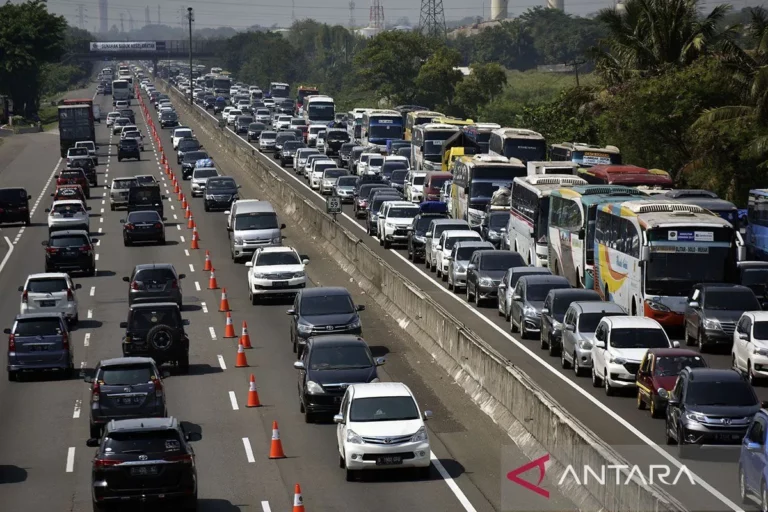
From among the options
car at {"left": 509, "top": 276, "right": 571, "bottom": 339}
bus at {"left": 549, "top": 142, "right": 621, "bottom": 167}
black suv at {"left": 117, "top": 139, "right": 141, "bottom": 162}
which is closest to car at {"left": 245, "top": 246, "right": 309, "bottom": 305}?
car at {"left": 509, "top": 276, "right": 571, "bottom": 339}

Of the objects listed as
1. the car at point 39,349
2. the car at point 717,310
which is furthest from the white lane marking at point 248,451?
the car at point 717,310

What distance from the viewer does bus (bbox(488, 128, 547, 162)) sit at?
62.8 metres

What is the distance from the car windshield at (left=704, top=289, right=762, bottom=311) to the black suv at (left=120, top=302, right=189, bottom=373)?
12.0m

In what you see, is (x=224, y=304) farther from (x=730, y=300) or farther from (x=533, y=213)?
(x=730, y=300)

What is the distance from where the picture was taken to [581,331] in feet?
103

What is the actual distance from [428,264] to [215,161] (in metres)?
46.4

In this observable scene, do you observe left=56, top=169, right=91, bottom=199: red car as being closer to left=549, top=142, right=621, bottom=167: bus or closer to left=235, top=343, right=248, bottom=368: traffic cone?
left=549, top=142, right=621, bottom=167: bus

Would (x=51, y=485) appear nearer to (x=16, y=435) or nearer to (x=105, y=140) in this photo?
(x=16, y=435)

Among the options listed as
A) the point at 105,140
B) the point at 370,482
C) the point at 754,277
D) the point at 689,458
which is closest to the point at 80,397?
the point at 370,482

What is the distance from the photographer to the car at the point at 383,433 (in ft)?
72.5

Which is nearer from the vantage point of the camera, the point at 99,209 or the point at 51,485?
the point at 51,485

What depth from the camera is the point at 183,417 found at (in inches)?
1098

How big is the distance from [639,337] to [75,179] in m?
51.0

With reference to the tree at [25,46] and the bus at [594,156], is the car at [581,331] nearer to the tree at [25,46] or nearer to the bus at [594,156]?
the bus at [594,156]
